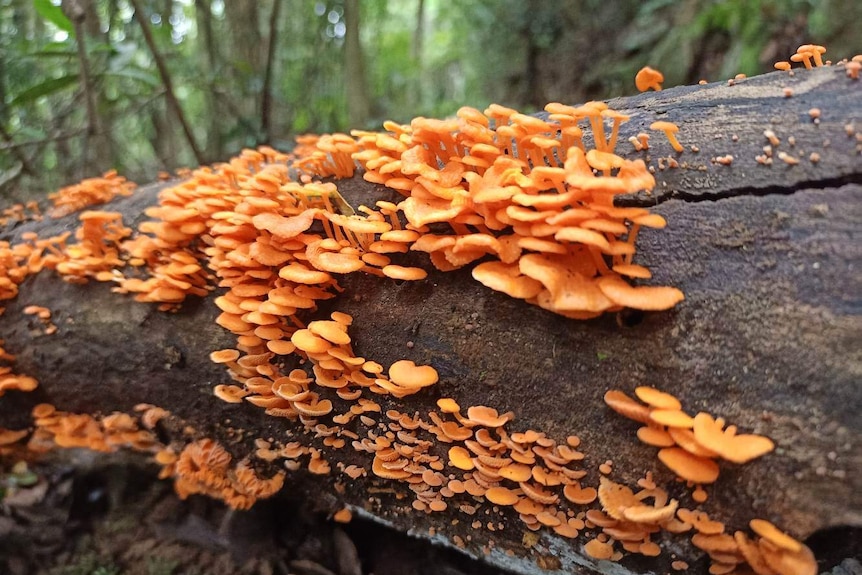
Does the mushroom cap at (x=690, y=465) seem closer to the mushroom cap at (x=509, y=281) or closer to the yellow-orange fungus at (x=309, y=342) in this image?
the mushroom cap at (x=509, y=281)

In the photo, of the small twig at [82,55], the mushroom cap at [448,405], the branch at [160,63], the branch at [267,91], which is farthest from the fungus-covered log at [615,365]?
the branch at [267,91]

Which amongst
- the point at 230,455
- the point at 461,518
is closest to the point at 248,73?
the point at 230,455

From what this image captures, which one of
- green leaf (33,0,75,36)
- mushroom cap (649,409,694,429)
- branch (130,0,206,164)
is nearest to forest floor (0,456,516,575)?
mushroom cap (649,409,694,429)

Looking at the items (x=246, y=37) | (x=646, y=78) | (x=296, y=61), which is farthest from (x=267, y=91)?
(x=646, y=78)

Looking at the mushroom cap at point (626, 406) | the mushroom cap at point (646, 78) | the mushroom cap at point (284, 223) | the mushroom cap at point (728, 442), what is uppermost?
the mushroom cap at point (646, 78)

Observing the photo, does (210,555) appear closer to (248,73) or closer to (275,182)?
(275,182)
